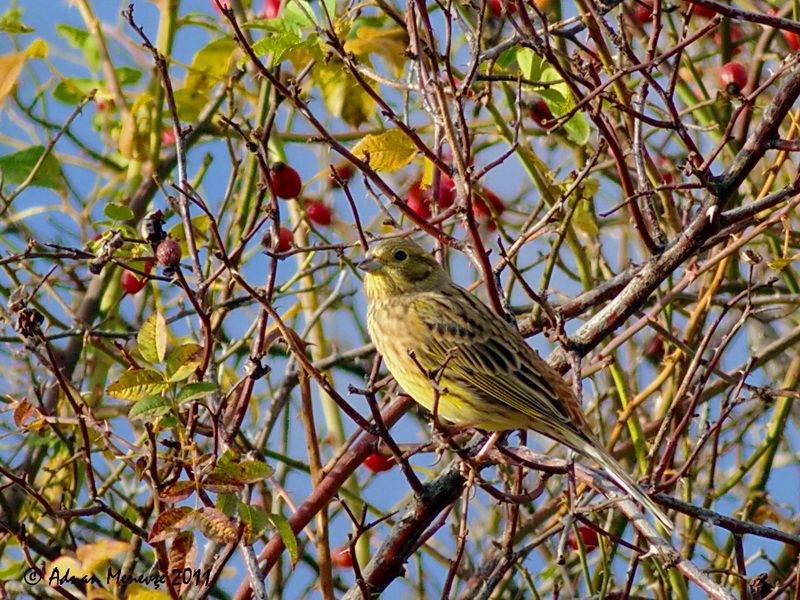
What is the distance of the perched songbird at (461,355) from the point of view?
3.96 meters

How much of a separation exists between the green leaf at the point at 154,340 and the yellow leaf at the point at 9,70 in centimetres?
142

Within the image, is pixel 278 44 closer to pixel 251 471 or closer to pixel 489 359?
pixel 251 471

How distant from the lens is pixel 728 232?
140 inches

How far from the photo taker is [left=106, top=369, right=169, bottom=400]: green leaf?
2.73 meters

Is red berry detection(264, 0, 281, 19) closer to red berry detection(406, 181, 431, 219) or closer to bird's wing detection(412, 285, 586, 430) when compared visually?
red berry detection(406, 181, 431, 219)

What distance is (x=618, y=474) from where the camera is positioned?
351 centimetres

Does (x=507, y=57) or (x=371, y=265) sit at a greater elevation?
→ (x=507, y=57)

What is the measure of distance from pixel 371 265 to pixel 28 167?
1268 mm

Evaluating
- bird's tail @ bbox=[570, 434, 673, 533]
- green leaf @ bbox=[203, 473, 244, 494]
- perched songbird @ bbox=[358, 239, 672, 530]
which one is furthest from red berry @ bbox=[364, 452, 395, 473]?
green leaf @ bbox=[203, 473, 244, 494]

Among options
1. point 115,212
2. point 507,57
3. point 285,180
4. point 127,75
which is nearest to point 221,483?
point 115,212

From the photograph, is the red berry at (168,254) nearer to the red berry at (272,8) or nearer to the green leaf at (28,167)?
the green leaf at (28,167)

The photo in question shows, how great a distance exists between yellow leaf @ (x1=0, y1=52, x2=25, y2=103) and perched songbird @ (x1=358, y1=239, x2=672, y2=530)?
1.32m

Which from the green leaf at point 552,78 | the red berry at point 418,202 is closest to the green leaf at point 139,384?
the green leaf at point 552,78

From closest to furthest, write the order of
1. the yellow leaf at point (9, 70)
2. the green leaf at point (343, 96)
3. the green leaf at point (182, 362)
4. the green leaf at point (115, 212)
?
the green leaf at point (182, 362) < the green leaf at point (115, 212) < the yellow leaf at point (9, 70) < the green leaf at point (343, 96)
